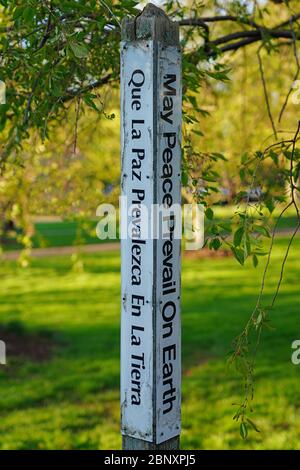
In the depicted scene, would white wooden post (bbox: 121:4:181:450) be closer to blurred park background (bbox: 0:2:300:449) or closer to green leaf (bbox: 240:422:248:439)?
green leaf (bbox: 240:422:248:439)

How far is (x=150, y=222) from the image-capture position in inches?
93.6

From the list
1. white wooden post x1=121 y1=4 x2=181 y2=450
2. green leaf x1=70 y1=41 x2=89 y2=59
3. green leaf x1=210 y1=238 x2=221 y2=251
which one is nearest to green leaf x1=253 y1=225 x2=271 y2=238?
green leaf x1=210 y1=238 x2=221 y2=251

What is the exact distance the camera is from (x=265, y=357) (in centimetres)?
1023

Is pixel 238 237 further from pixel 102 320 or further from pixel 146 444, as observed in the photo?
pixel 102 320

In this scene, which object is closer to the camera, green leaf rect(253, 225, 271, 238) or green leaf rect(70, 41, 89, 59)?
green leaf rect(70, 41, 89, 59)

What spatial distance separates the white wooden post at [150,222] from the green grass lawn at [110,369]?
1353 mm

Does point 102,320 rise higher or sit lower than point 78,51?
lower

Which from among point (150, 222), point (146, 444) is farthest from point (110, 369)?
point (150, 222)

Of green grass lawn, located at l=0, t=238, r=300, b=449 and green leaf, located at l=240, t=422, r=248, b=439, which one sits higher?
green leaf, located at l=240, t=422, r=248, b=439

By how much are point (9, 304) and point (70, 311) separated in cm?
164

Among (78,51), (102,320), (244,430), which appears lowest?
(102,320)

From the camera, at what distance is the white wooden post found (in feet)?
7.79

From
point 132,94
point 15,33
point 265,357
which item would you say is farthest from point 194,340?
point 132,94

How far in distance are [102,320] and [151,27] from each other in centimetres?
1073
